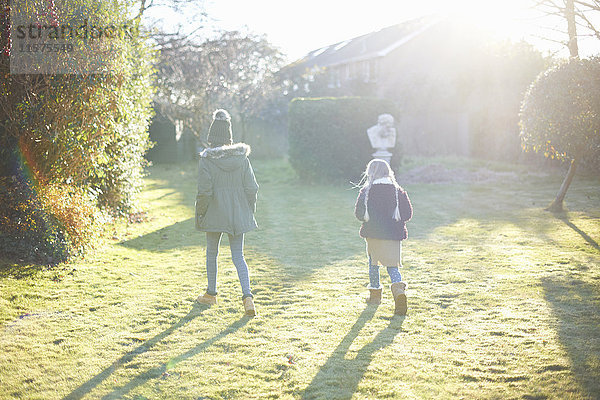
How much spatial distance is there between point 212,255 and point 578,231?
6.59 metres

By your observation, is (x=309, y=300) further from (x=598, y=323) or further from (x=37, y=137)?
(x=37, y=137)

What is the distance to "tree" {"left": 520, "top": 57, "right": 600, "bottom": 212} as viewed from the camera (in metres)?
9.09

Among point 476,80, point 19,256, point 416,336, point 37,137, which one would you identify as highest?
point 476,80

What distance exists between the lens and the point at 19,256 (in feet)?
20.5

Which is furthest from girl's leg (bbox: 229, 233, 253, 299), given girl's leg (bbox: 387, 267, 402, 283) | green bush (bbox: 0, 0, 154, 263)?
green bush (bbox: 0, 0, 154, 263)

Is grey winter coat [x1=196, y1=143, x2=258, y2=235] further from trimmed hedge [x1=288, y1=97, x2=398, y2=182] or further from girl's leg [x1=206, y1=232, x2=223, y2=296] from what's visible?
trimmed hedge [x1=288, y1=97, x2=398, y2=182]

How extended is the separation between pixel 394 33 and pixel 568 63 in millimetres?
20994

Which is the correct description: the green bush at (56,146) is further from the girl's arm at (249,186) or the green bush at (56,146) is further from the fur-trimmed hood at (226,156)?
the girl's arm at (249,186)

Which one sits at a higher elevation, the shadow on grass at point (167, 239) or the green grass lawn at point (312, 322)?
the shadow on grass at point (167, 239)

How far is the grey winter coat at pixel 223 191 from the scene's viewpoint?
4820 mm

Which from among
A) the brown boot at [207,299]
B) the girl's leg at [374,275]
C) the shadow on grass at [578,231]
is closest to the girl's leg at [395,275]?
the girl's leg at [374,275]

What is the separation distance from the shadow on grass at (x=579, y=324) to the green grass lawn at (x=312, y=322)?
0.6 inches

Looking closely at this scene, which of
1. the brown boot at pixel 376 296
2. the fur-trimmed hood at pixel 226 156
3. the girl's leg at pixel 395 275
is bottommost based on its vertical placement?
the brown boot at pixel 376 296

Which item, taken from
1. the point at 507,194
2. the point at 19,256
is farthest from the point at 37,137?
the point at 507,194
